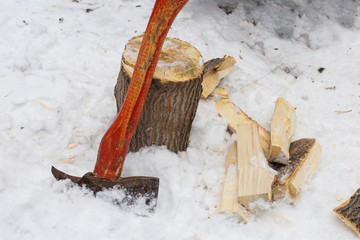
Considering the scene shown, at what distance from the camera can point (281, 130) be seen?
9.39ft

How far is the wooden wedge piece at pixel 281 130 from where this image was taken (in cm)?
269

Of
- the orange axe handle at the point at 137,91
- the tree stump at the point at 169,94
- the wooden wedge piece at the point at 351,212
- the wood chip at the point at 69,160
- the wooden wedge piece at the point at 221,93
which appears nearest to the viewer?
the orange axe handle at the point at 137,91

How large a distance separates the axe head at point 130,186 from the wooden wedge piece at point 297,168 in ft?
2.68

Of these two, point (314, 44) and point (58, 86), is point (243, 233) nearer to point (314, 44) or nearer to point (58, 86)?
point (58, 86)

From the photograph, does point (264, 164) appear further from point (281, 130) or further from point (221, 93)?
point (221, 93)

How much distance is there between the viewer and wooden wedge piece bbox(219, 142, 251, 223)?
243cm

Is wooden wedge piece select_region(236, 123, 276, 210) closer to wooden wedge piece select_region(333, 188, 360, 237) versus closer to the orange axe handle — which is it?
wooden wedge piece select_region(333, 188, 360, 237)

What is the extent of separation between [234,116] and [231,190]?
755 mm

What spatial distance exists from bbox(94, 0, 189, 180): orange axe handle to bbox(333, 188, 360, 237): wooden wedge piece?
1.41 metres

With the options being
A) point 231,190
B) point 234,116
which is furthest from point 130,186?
point 234,116

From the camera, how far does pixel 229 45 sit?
3.96 meters

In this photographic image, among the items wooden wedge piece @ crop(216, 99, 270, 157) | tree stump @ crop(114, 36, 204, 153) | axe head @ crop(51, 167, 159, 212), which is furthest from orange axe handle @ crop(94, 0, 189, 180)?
wooden wedge piece @ crop(216, 99, 270, 157)

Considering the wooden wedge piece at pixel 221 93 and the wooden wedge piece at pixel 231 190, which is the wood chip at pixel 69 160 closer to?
the wooden wedge piece at pixel 231 190

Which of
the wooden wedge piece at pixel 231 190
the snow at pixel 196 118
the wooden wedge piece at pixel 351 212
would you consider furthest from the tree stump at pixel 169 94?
the wooden wedge piece at pixel 351 212
